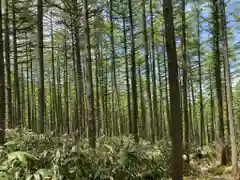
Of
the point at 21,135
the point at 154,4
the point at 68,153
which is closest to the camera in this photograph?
the point at 68,153

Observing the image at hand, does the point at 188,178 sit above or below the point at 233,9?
below

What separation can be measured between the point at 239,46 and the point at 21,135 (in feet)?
50.9

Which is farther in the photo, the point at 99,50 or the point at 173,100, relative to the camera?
the point at 99,50

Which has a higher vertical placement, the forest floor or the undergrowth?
the undergrowth

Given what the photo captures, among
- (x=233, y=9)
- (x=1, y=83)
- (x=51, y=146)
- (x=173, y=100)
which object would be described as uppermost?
(x=233, y=9)

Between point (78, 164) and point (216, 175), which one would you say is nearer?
point (78, 164)

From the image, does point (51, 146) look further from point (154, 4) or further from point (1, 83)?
point (154, 4)

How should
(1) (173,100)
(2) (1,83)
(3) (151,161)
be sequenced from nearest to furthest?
1. (1) (173,100)
2. (2) (1,83)
3. (3) (151,161)

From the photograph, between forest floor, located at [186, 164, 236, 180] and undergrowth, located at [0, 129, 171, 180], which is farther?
forest floor, located at [186, 164, 236, 180]

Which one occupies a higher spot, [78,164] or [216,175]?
[78,164]

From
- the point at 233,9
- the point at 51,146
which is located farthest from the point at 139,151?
the point at 233,9

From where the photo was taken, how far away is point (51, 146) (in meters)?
6.34

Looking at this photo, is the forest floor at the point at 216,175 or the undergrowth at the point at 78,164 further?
the forest floor at the point at 216,175

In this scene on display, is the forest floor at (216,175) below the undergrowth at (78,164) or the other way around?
below
